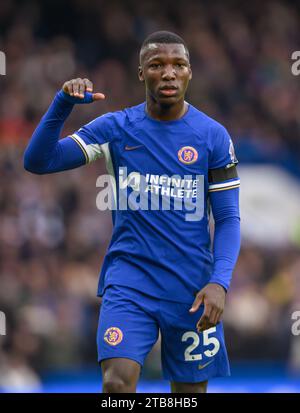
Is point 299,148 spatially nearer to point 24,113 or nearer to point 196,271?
point 24,113

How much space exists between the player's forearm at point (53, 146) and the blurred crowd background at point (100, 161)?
18.0 feet

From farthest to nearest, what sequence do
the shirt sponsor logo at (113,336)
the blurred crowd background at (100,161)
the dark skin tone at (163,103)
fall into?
the blurred crowd background at (100,161) < the shirt sponsor logo at (113,336) < the dark skin tone at (163,103)

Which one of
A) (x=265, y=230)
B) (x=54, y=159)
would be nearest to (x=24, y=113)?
(x=265, y=230)

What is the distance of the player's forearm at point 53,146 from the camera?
19.5ft

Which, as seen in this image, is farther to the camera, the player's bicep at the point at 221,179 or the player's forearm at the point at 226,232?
the player's bicep at the point at 221,179

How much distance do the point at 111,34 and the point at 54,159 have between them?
10.8 metres

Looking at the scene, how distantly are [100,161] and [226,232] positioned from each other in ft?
28.5

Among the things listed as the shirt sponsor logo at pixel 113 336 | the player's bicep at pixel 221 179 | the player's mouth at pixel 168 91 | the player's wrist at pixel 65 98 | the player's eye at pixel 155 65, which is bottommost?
the shirt sponsor logo at pixel 113 336

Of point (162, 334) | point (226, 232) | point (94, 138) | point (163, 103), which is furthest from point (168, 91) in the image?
point (162, 334)

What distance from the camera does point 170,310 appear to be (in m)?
6.04

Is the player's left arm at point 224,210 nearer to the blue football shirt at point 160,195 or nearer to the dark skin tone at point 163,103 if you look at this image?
the blue football shirt at point 160,195

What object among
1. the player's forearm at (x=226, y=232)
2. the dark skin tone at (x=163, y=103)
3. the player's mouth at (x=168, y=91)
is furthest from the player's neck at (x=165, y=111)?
the player's forearm at (x=226, y=232)

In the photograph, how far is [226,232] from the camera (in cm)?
607

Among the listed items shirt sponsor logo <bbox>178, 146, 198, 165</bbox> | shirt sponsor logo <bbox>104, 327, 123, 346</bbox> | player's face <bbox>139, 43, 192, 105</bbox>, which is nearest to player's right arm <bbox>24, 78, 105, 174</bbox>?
player's face <bbox>139, 43, 192, 105</bbox>
